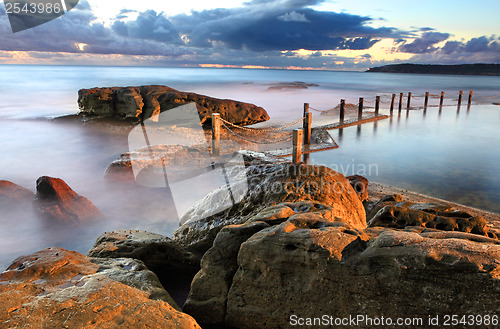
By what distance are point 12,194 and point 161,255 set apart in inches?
180

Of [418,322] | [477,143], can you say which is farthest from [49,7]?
[477,143]

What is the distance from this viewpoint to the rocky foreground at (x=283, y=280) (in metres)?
1.87

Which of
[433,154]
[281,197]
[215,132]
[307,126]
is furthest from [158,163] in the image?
[433,154]

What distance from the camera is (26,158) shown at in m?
10.4

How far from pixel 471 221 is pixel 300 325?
2.15 m

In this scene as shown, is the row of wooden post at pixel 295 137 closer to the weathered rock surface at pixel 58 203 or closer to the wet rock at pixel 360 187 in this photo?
the wet rock at pixel 360 187

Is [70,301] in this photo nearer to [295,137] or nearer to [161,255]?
[161,255]

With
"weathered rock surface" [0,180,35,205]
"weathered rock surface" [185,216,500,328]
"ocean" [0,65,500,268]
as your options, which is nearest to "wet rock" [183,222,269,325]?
"weathered rock surface" [185,216,500,328]

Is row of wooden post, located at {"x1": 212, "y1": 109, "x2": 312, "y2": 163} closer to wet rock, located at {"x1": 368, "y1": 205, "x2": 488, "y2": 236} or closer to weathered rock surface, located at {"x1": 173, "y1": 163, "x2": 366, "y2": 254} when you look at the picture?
weathered rock surface, located at {"x1": 173, "y1": 163, "x2": 366, "y2": 254}

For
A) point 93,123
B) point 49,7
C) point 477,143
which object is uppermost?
point 49,7

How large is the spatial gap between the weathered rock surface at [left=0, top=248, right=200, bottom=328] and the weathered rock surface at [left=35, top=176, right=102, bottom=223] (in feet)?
11.0

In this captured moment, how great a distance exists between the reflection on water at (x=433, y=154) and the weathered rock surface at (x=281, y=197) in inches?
175

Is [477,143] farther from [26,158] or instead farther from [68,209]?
[26,158]

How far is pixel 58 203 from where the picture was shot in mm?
5621
